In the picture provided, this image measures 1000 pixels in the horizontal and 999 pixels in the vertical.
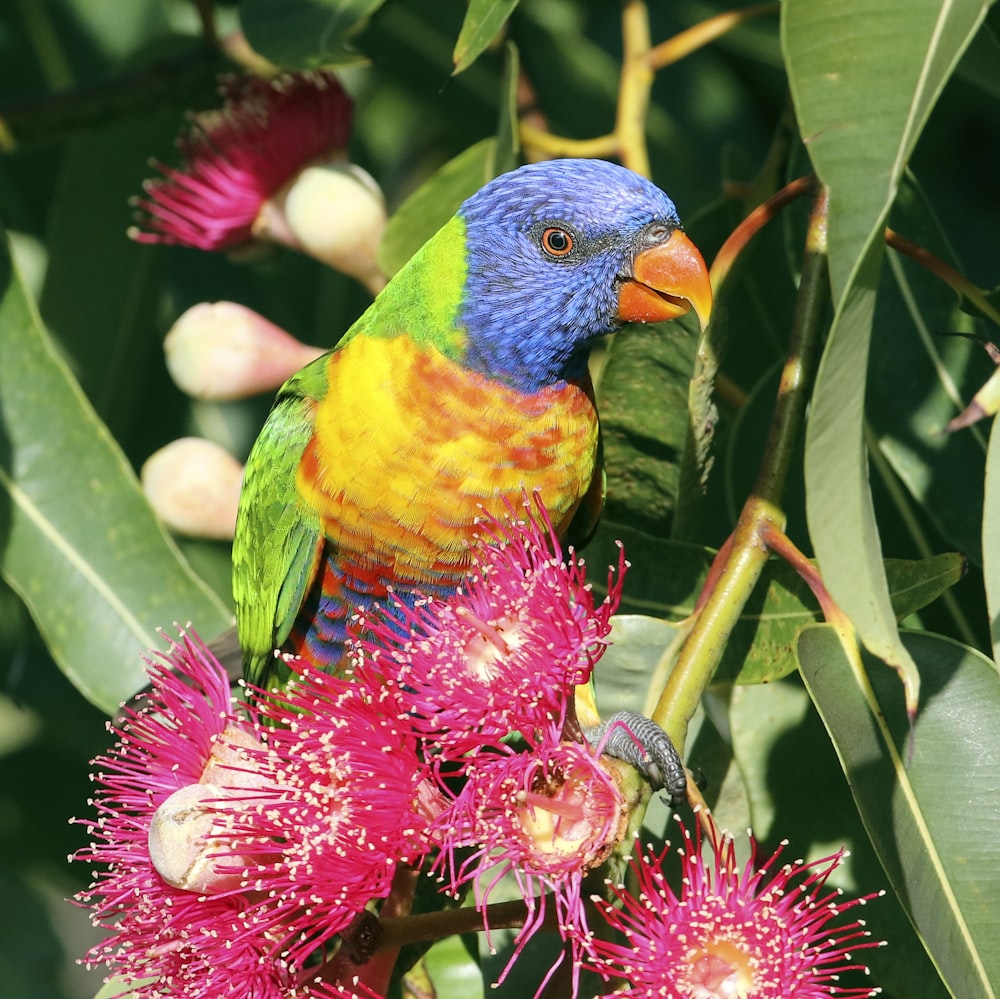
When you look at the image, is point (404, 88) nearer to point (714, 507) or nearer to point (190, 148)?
point (190, 148)

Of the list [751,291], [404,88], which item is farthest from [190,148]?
[751,291]

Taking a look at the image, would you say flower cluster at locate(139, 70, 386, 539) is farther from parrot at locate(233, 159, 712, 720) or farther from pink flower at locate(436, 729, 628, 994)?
pink flower at locate(436, 729, 628, 994)

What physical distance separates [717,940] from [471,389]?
0.68 meters

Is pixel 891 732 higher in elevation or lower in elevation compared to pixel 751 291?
lower

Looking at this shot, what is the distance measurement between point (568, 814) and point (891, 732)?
0.30 meters

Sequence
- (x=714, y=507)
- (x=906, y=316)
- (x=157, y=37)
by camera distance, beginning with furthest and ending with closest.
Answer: (x=157, y=37)
(x=714, y=507)
(x=906, y=316)

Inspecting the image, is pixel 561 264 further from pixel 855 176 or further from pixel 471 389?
pixel 855 176

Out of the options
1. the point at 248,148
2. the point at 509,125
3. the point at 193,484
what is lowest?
the point at 193,484

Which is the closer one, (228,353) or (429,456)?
(429,456)

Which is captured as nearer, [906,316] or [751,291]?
[906,316]

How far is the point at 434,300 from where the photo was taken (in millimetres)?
1490

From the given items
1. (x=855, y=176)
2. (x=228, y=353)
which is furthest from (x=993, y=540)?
(x=228, y=353)

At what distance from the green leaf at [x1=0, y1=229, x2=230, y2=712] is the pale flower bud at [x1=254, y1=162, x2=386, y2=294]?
1.28 feet

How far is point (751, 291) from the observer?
1.72m
